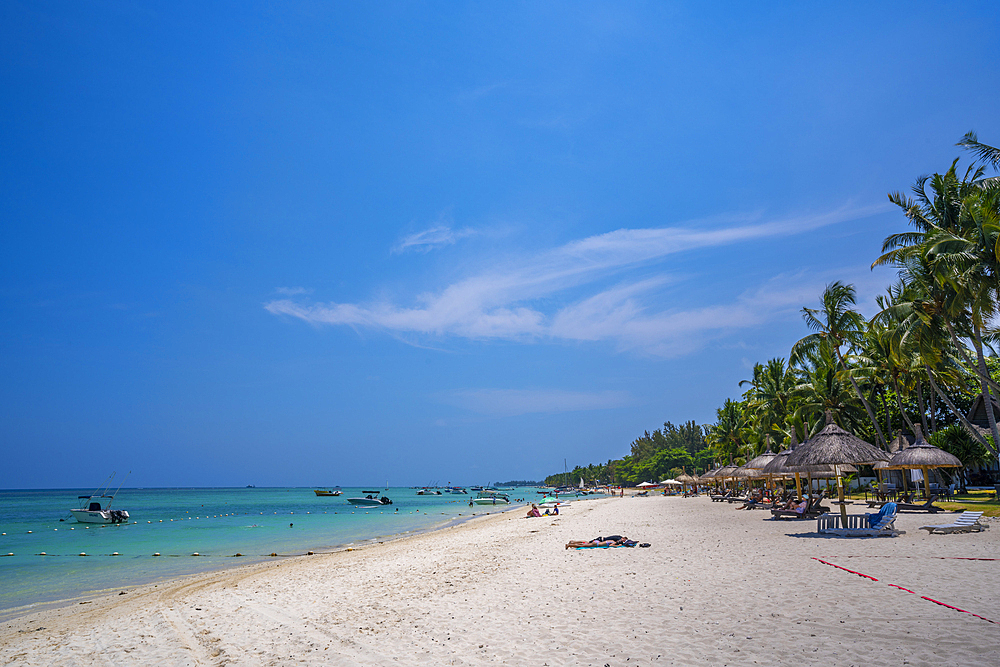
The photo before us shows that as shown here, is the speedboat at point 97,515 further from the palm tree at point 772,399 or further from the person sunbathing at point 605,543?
the palm tree at point 772,399

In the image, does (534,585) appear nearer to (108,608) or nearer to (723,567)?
(723,567)

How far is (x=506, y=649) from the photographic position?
5.79 meters

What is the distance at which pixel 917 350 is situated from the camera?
25.2 meters

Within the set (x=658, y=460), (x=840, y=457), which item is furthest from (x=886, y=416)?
(x=658, y=460)

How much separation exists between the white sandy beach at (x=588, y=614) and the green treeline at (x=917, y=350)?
29.4ft

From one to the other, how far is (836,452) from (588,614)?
12178mm

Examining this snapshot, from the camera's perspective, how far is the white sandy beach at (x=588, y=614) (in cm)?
541

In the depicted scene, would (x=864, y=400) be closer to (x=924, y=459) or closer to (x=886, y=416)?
(x=886, y=416)

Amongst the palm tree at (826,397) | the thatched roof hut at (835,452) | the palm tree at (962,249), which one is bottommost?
the thatched roof hut at (835,452)

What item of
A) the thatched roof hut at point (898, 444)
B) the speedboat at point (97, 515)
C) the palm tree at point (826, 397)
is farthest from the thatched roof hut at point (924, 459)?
the speedboat at point (97, 515)

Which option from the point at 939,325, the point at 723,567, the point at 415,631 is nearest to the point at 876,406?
the point at 939,325

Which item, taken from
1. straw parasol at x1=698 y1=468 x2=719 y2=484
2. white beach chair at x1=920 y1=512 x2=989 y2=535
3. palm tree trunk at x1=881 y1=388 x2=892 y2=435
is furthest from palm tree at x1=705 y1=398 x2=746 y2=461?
white beach chair at x1=920 y1=512 x2=989 y2=535

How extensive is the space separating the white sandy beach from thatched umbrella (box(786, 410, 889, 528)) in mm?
3019

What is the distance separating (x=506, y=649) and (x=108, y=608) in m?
9.71
